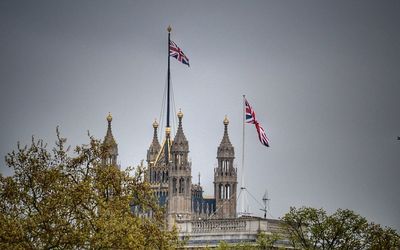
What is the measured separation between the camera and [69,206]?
343 ft

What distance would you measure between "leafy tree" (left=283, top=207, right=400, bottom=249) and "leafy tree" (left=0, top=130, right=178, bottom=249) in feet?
107

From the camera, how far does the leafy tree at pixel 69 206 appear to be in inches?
4040

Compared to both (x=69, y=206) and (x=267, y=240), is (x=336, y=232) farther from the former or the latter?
(x=69, y=206)

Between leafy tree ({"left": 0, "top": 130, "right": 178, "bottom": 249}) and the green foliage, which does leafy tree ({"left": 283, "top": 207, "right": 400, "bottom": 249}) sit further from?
leafy tree ({"left": 0, "top": 130, "right": 178, "bottom": 249})

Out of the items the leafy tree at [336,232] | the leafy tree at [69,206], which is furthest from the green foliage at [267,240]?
the leafy tree at [69,206]

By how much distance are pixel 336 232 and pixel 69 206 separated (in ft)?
132

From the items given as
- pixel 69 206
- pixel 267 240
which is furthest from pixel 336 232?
pixel 69 206

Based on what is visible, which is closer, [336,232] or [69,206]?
[69,206]

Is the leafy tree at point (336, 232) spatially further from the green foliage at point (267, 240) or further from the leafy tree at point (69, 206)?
the leafy tree at point (69, 206)

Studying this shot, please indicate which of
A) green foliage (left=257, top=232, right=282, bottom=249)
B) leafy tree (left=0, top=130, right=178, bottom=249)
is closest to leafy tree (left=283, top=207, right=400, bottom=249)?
green foliage (left=257, top=232, right=282, bottom=249)

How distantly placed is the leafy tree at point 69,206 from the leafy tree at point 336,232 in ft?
107

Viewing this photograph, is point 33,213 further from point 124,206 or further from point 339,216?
point 339,216

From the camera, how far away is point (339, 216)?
14525 centimetres

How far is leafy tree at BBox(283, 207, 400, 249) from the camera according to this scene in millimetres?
140875
